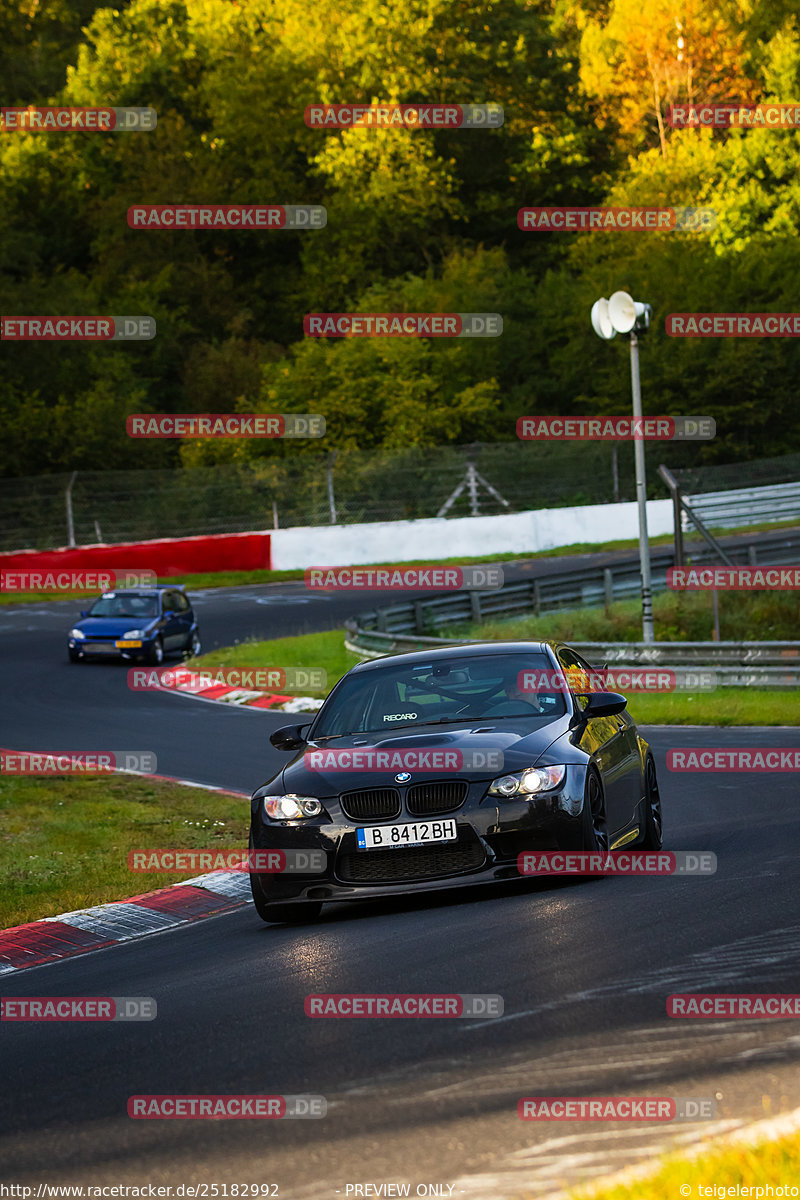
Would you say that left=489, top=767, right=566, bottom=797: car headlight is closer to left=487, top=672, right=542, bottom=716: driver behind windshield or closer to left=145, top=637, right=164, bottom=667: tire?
left=487, top=672, right=542, bottom=716: driver behind windshield

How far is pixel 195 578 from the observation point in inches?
1618

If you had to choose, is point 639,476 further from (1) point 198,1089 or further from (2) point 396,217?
(2) point 396,217

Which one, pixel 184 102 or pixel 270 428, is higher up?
pixel 184 102

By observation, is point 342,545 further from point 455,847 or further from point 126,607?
point 455,847

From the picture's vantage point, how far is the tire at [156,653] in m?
28.8

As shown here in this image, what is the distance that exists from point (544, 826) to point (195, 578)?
33.0m

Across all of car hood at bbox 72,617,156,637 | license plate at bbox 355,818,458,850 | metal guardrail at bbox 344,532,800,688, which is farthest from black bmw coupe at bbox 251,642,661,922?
car hood at bbox 72,617,156,637

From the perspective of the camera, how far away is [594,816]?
29.7ft

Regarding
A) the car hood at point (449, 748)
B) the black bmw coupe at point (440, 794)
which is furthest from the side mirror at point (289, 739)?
the car hood at point (449, 748)

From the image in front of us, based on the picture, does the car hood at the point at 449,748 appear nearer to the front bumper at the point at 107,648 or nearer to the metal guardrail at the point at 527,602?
the metal guardrail at the point at 527,602

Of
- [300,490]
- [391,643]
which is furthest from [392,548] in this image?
[391,643]

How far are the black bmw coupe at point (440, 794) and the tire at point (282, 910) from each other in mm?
11

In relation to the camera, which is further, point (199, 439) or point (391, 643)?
point (199, 439)

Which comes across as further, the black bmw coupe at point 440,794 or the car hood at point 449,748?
the car hood at point 449,748
